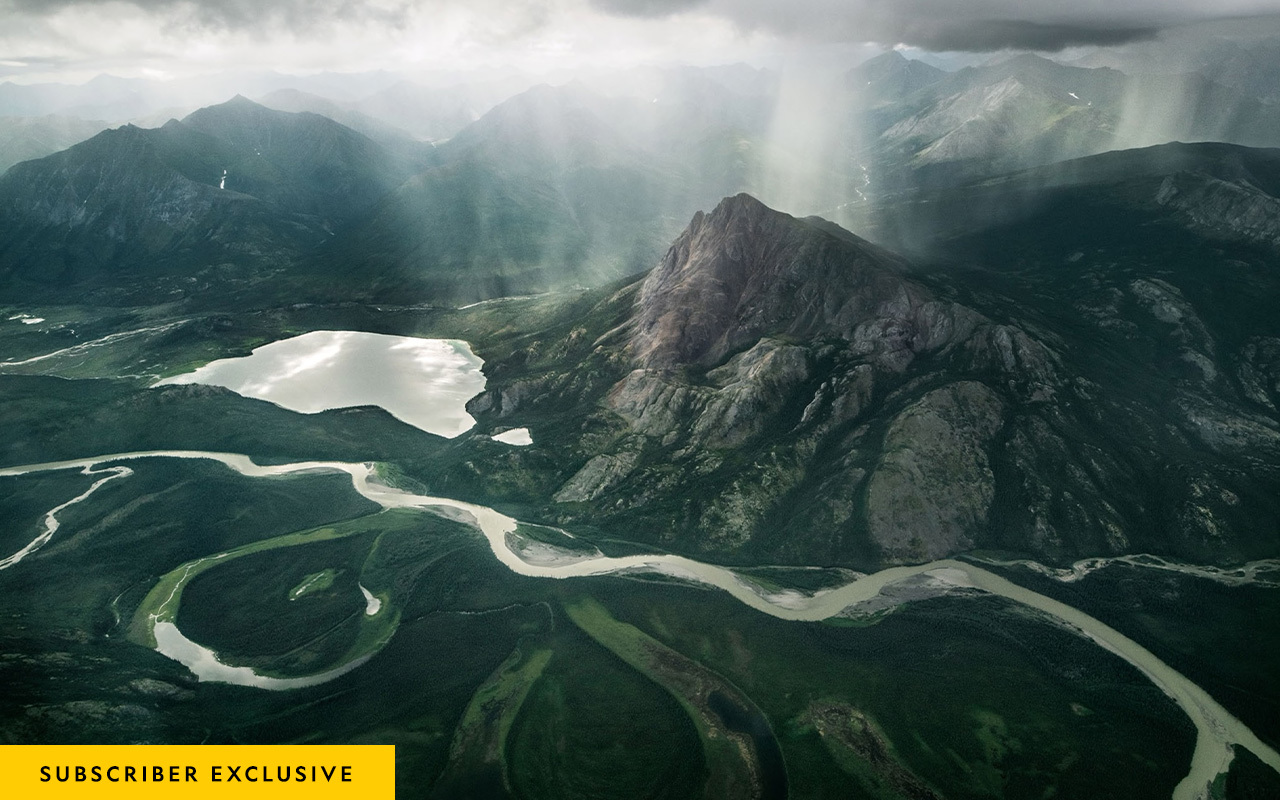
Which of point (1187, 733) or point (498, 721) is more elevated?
point (1187, 733)

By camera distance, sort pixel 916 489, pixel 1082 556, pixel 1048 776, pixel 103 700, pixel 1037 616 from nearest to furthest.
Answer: pixel 1048 776, pixel 103 700, pixel 1037 616, pixel 1082 556, pixel 916 489

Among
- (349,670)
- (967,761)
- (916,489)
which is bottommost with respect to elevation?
(349,670)

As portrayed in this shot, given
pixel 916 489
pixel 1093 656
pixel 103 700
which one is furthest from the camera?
pixel 916 489

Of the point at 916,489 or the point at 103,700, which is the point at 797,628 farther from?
the point at 103,700

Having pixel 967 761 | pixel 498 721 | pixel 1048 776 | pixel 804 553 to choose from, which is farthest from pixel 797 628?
pixel 498 721

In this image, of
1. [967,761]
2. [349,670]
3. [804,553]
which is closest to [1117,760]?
[967,761]

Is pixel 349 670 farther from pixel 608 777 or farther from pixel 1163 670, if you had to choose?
pixel 1163 670

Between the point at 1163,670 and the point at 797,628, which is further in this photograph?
the point at 797,628

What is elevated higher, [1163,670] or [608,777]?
[1163,670]

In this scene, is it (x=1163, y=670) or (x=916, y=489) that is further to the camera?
(x=916, y=489)
